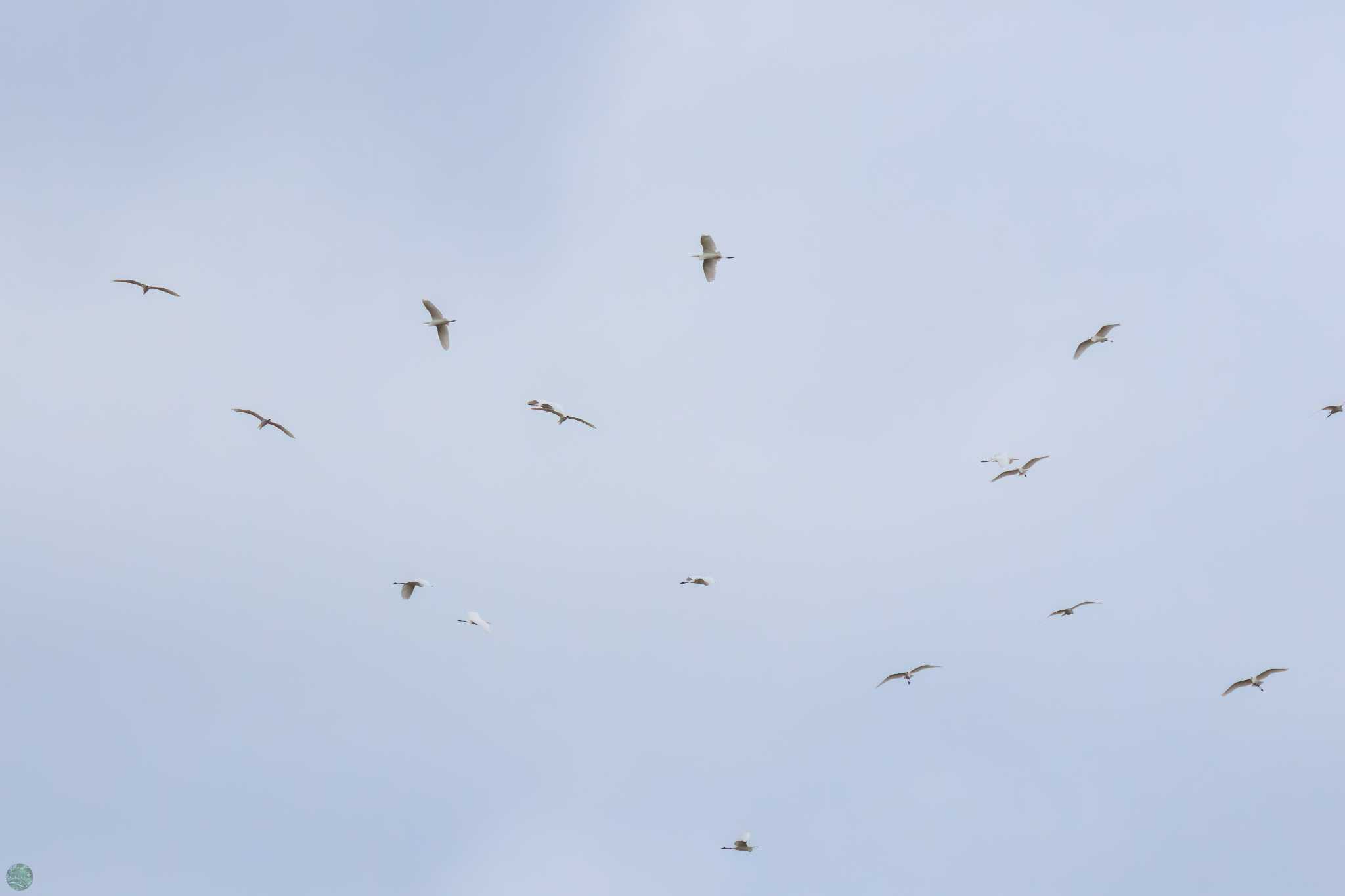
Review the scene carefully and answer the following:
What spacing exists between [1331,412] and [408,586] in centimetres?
7209

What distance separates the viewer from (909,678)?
167 metres

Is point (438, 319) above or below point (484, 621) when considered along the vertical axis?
above

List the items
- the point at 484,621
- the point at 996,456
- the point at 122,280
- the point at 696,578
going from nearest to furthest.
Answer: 1. the point at 122,280
2. the point at 484,621
3. the point at 696,578
4. the point at 996,456

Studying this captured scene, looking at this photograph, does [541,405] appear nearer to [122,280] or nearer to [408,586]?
[408,586]

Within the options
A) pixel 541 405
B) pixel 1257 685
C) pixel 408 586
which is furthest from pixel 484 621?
pixel 1257 685

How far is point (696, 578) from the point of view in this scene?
15375 cm

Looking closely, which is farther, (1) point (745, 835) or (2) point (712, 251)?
(1) point (745, 835)

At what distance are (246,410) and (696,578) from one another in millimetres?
36015

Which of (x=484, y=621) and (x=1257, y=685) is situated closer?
(x=484, y=621)

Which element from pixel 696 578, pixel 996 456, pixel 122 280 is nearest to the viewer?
pixel 122 280

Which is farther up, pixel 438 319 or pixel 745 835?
pixel 438 319

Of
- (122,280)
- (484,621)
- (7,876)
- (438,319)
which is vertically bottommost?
(7,876)

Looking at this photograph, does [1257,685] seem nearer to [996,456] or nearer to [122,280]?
[996,456]

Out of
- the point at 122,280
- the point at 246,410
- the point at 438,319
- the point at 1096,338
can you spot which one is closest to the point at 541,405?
the point at 438,319
